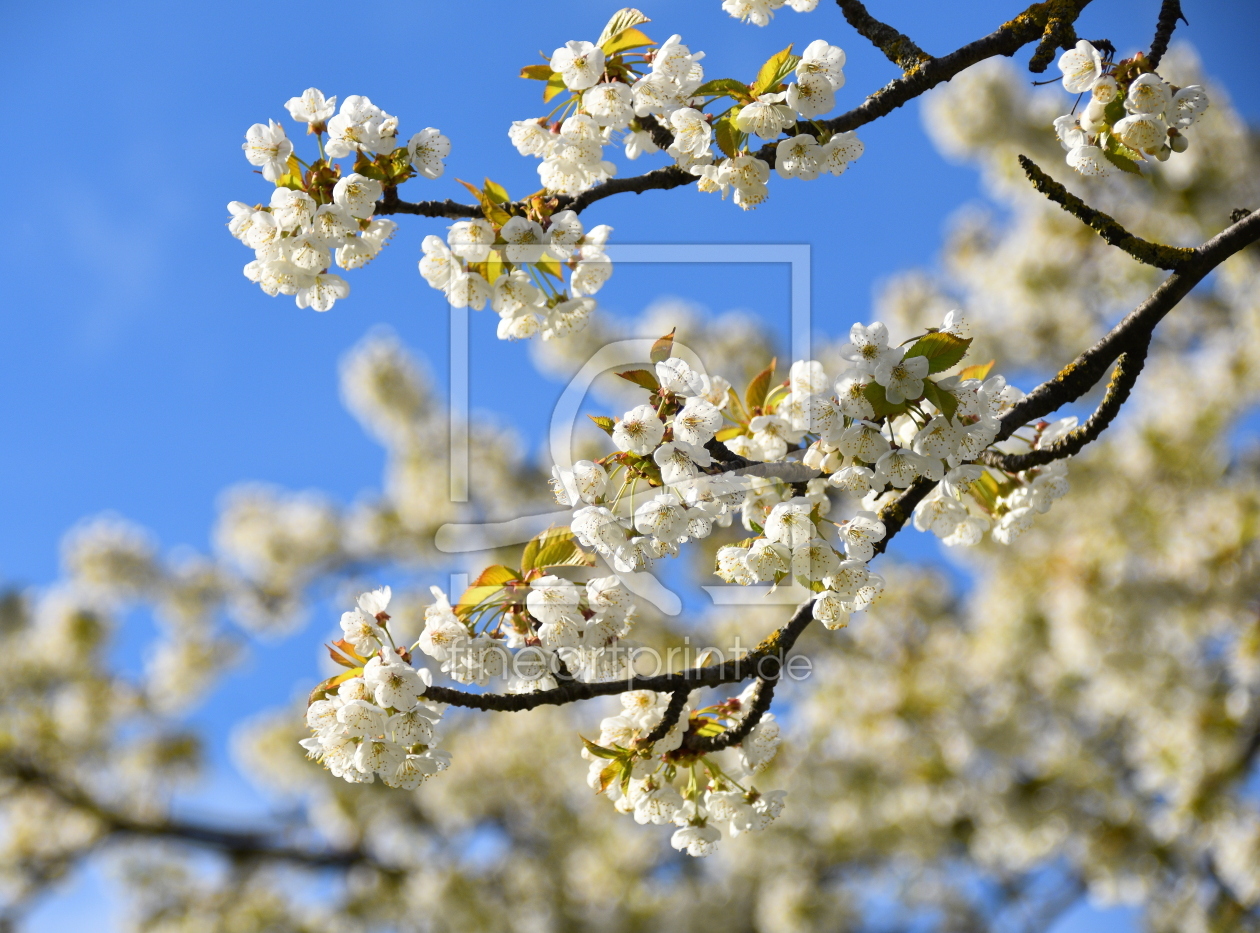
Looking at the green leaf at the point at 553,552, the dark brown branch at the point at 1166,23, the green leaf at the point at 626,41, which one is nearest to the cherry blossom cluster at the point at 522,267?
the green leaf at the point at 626,41

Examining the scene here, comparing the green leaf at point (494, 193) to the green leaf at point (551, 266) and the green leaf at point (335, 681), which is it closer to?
the green leaf at point (551, 266)

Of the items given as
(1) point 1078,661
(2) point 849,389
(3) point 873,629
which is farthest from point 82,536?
(2) point 849,389

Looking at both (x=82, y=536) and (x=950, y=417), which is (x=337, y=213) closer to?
(x=950, y=417)

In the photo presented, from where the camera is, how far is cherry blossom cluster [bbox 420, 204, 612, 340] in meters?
1.91

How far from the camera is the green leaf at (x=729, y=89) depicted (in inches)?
73.3

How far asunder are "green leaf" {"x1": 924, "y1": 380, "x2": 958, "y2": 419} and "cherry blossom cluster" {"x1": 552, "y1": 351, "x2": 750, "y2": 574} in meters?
0.35

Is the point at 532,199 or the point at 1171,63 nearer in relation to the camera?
the point at 532,199

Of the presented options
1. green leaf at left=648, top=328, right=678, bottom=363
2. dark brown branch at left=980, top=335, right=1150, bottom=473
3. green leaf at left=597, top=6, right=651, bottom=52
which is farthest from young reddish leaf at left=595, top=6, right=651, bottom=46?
dark brown branch at left=980, top=335, right=1150, bottom=473

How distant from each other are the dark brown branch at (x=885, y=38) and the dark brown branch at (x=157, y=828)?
8.25 meters

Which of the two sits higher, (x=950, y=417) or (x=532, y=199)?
(x=532, y=199)

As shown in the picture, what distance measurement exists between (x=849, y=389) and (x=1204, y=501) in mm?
6782

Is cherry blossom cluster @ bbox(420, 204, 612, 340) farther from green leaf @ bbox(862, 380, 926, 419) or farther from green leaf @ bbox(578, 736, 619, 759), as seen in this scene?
green leaf @ bbox(578, 736, 619, 759)

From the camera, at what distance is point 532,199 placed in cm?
194

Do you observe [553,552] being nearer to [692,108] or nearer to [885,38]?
[692,108]
